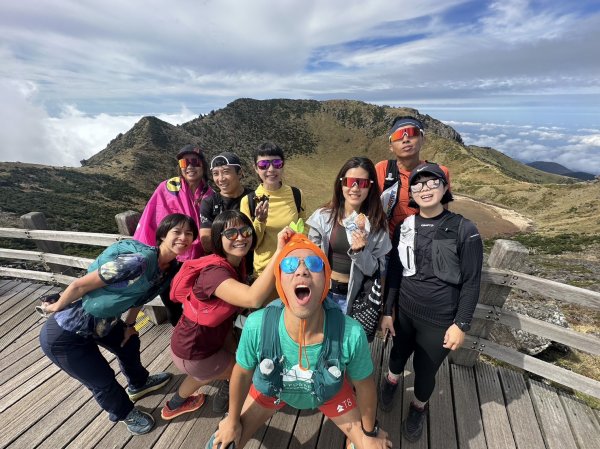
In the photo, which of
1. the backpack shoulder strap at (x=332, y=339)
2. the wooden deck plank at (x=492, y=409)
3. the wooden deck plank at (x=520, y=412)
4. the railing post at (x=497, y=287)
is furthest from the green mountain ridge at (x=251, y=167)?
the backpack shoulder strap at (x=332, y=339)

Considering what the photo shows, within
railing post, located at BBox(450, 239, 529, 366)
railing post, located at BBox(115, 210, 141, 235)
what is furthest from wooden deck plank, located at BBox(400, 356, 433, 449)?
railing post, located at BBox(115, 210, 141, 235)

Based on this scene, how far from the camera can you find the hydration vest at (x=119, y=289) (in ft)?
9.75

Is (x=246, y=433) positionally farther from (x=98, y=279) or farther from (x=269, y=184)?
(x=269, y=184)

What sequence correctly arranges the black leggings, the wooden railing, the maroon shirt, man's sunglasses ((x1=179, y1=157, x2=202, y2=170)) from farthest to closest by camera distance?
man's sunglasses ((x1=179, y1=157, x2=202, y2=170)), the wooden railing, the black leggings, the maroon shirt

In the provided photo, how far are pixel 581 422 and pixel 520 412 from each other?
661 millimetres

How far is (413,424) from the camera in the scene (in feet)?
11.5

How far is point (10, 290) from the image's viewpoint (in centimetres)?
653

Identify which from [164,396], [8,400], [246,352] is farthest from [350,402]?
[8,400]

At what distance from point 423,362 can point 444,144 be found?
298 ft

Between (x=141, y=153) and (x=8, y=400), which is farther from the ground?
(x=8, y=400)

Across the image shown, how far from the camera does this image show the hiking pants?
306cm

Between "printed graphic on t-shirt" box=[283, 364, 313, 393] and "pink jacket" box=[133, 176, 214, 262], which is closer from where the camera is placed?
"printed graphic on t-shirt" box=[283, 364, 313, 393]

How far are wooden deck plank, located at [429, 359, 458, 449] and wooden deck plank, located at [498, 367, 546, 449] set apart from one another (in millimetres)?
673

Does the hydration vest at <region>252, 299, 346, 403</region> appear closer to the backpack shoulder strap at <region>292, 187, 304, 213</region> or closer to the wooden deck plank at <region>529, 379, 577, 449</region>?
Answer: the backpack shoulder strap at <region>292, 187, 304, 213</region>
